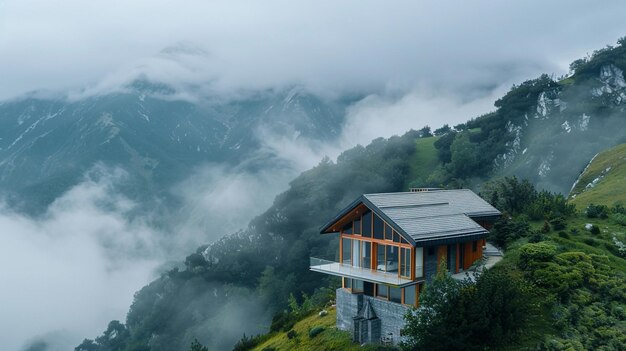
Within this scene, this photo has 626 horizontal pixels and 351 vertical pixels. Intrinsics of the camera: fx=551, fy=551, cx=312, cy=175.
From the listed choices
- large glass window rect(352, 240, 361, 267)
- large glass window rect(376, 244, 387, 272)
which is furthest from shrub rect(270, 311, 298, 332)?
large glass window rect(376, 244, 387, 272)

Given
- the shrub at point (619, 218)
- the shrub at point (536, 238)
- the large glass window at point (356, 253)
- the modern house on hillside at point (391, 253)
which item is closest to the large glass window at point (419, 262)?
the modern house on hillside at point (391, 253)

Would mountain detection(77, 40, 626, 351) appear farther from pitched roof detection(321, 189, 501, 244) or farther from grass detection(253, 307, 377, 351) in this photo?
pitched roof detection(321, 189, 501, 244)

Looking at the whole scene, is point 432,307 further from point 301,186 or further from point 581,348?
point 301,186

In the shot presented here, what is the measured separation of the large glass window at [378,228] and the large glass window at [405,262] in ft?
5.54

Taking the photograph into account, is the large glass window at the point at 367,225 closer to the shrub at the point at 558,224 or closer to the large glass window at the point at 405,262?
→ the large glass window at the point at 405,262

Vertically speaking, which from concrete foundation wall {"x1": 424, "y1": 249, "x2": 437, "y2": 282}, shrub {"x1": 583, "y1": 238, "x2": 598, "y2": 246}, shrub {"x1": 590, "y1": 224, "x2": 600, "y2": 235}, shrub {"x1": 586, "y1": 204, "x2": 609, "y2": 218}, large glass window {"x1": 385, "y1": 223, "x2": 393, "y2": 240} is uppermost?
shrub {"x1": 586, "y1": 204, "x2": 609, "y2": 218}

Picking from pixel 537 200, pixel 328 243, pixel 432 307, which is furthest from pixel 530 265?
pixel 328 243

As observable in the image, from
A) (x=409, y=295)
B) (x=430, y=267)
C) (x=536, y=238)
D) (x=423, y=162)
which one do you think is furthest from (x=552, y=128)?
(x=409, y=295)

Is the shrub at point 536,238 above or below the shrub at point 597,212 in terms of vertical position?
below

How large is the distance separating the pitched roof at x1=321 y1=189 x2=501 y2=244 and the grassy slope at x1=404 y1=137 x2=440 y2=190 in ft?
228

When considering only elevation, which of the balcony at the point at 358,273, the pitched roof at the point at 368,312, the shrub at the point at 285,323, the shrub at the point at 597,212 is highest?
the shrub at the point at 597,212

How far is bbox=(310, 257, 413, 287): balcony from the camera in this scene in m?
27.9

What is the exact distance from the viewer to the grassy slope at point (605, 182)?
1842 inches

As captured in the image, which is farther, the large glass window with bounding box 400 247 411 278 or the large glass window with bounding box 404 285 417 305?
the large glass window with bounding box 404 285 417 305
